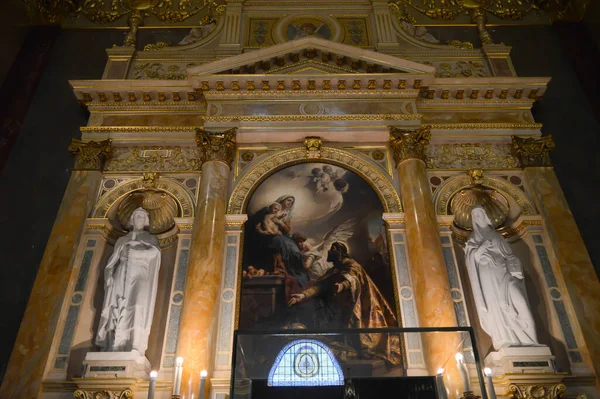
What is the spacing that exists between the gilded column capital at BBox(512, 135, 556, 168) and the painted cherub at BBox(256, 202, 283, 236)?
208 inches

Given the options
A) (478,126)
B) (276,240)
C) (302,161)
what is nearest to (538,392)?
(276,240)

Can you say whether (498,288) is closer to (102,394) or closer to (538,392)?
(538,392)

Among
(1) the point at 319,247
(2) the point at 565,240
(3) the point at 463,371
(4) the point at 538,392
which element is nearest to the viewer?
(3) the point at 463,371

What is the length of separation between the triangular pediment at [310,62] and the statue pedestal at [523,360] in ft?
19.8

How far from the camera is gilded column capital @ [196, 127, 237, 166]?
11363mm

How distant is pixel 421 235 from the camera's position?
1030 cm

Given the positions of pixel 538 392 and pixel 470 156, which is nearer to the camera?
pixel 538 392

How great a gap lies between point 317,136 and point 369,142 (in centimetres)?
117

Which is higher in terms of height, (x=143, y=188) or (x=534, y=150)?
(x=534, y=150)

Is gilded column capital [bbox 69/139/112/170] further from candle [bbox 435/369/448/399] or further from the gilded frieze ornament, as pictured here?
candle [bbox 435/369/448/399]

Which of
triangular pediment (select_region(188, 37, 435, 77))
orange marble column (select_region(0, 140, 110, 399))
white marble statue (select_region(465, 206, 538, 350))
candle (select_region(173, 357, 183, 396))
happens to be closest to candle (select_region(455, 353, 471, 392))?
white marble statue (select_region(465, 206, 538, 350))

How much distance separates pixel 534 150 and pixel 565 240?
7.22ft

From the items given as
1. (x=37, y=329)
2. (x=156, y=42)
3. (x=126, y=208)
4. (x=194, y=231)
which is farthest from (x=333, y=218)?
(x=156, y=42)

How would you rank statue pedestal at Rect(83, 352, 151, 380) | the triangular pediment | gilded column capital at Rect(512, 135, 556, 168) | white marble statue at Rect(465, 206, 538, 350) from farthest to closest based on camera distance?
the triangular pediment, gilded column capital at Rect(512, 135, 556, 168), white marble statue at Rect(465, 206, 538, 350), statue pedestal at Rect(83, 352, 151, 380)
